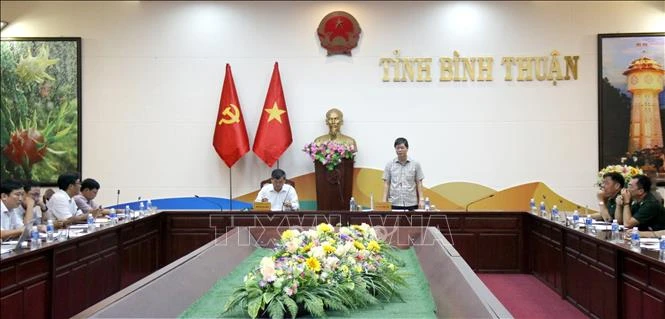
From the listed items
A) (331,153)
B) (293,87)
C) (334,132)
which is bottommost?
(331,153)

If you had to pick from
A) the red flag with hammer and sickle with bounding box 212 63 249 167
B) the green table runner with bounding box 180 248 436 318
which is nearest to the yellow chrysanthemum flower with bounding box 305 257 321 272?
the green table runner with bounding box 180 248 436 318

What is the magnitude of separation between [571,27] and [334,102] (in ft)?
11.6

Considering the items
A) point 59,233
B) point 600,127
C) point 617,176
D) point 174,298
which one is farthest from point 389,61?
point 174,298

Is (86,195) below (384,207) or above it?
above

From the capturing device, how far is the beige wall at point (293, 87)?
28.3 feet

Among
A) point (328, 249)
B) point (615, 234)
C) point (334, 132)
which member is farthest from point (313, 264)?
point (334, 132)

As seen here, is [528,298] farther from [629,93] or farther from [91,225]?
[629,93]

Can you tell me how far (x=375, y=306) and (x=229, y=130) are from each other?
6224 mm

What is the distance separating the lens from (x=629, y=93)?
27.8ft

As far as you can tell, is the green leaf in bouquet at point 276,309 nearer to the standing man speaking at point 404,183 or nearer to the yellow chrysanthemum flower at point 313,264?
the yellow chrysanthemum flower at point 313,264

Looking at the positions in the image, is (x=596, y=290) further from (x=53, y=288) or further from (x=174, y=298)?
(x=53, y=288)

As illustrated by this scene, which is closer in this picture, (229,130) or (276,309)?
(276,309)

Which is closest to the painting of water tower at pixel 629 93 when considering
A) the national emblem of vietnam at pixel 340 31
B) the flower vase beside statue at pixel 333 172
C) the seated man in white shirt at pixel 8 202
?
the national emblem of vietnam at pixel 340 31

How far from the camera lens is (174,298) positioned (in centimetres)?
242
